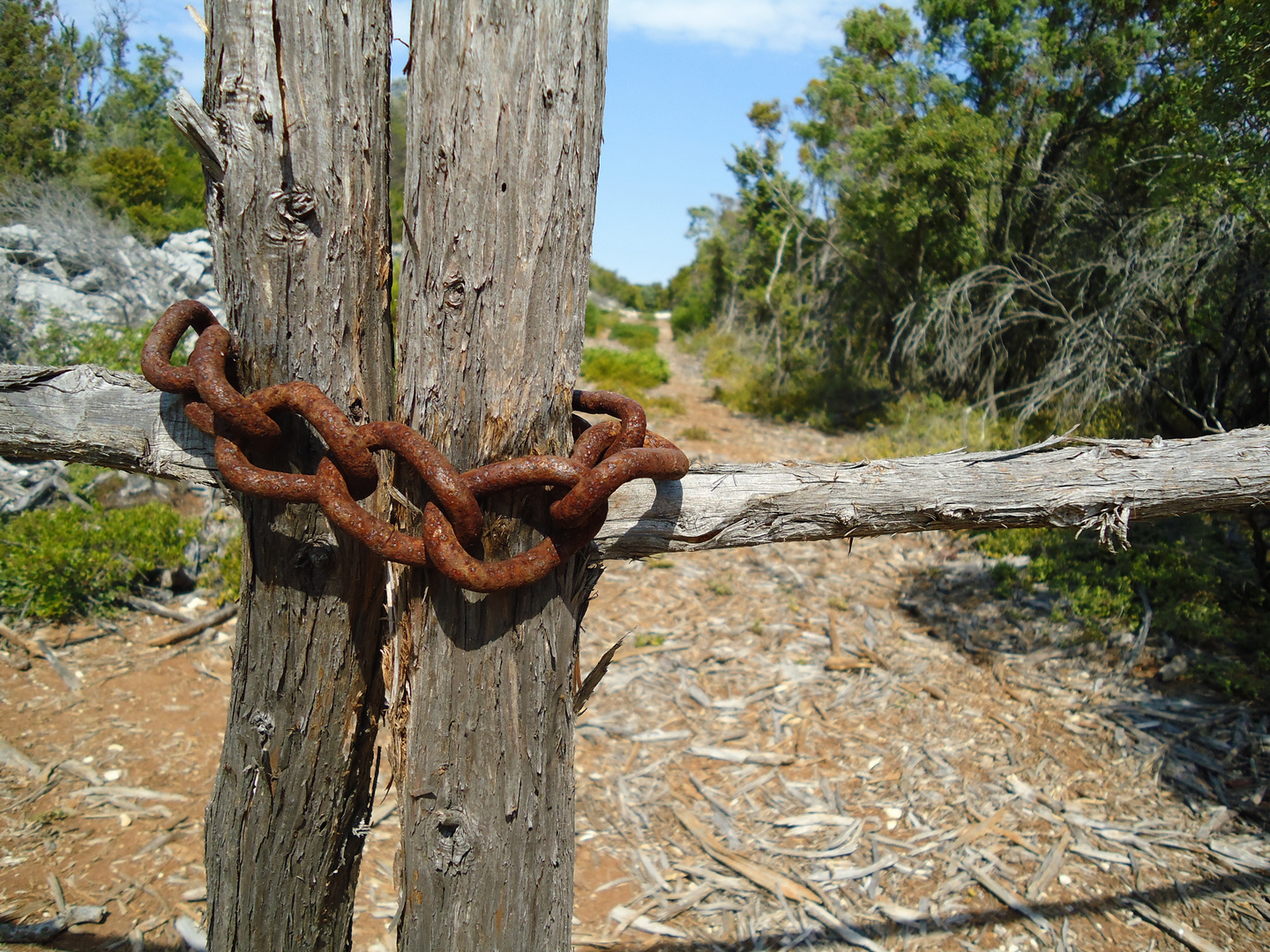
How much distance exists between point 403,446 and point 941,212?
452 inches

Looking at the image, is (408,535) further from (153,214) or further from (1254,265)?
(153,214)

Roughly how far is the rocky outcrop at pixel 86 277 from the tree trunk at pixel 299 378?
9.19 meters

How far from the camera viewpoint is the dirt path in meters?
3.29

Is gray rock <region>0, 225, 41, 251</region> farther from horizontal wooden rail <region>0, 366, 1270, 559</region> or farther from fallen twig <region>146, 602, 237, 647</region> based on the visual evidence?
horizontal wooden rail <region>0, 366, 1270, 559</region>

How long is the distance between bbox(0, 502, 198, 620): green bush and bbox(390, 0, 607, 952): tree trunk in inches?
199

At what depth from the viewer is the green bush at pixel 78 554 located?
505 cm

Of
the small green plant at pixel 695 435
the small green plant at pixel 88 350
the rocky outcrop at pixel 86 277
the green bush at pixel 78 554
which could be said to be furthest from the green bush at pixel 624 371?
the green bush at pixel 78 554

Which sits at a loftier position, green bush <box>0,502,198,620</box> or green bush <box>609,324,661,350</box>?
green bush <box>609,324,661,350</box>

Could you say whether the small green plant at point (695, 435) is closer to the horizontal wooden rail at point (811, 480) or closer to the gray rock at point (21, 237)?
the gray rock at point (21, 237)

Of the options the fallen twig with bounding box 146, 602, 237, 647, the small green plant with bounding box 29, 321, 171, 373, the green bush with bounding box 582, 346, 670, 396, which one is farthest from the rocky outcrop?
the green bush with bounding box 582, 346, 670, 396

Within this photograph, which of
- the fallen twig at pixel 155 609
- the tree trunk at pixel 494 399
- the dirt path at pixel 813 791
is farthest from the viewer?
the fallen twig at pixel 155 609

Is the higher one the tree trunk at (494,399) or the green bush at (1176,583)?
the tree trunk at (494,399)

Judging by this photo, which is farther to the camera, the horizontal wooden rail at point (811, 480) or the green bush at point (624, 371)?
the green bush at point (624, 371)

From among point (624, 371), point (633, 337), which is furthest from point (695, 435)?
point (633, 337)
